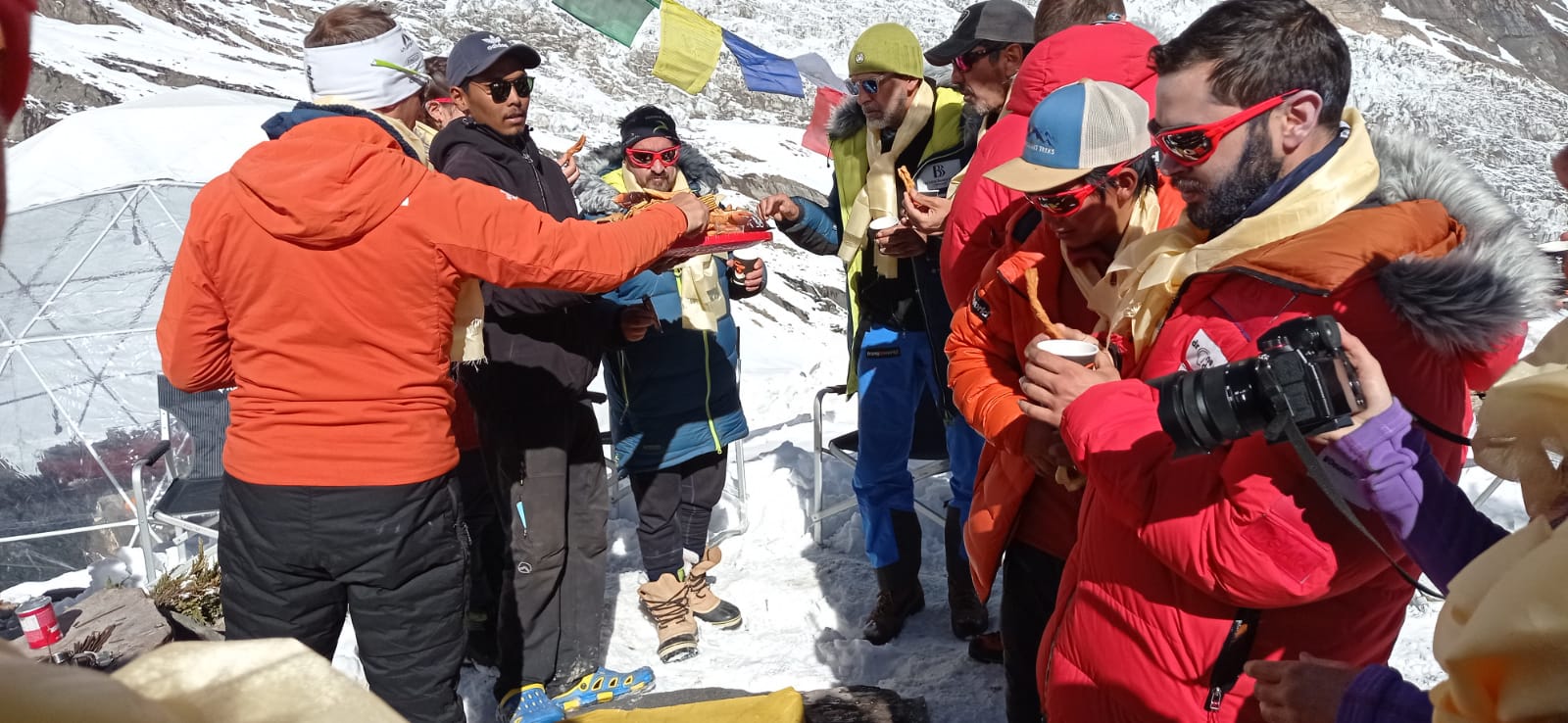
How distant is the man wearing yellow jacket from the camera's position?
386 cm

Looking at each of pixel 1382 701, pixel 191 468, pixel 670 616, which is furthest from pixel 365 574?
pixel 191 468

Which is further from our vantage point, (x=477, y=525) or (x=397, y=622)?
(x=477, y=525)

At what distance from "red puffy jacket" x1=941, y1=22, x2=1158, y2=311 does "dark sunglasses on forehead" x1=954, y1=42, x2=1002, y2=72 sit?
2.09 ft

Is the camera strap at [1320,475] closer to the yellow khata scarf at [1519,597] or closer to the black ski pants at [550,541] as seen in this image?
the yellow khata scarf at [1519,597]

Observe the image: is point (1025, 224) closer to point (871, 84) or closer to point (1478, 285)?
point (1478, 285)

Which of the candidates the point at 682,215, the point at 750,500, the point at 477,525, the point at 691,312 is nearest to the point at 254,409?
the point at 682,215

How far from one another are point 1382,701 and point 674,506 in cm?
336

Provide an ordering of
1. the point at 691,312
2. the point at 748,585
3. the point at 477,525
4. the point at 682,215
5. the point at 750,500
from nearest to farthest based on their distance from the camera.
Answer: the point at 682,215 → the point at 477,525 → the point at 691,312 → the point at 748,585 → the point at 750,500

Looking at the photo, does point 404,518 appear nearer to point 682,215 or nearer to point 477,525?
point 682,215

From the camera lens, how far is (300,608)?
2633 millimetres

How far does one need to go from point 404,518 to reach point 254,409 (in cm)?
45

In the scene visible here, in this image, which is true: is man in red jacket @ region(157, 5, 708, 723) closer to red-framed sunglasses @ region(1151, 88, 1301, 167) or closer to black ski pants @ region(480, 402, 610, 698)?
black ski pants @ region(480, 402, 610, 698)

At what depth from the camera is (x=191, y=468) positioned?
223 inches

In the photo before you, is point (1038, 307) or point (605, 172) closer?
point (1038, 307)
